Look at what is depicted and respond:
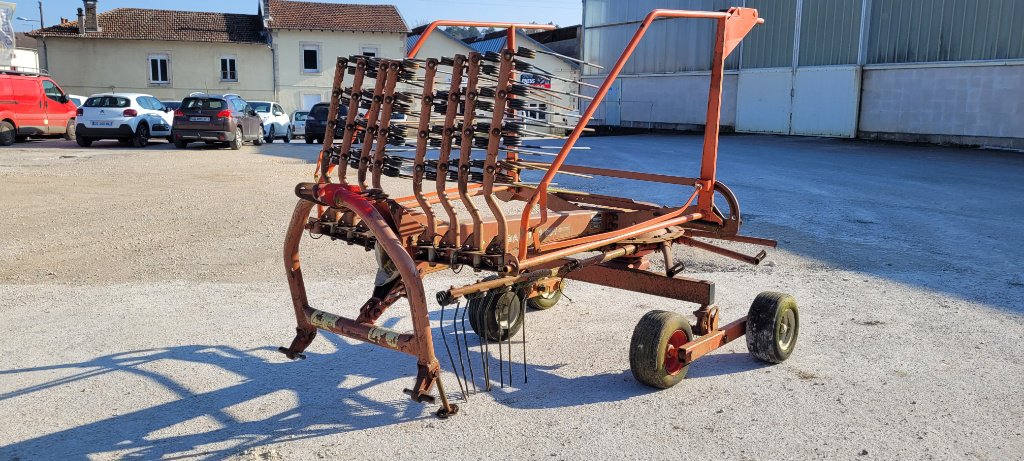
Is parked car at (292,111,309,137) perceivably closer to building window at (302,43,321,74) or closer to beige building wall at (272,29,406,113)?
beige building wall at (272,29,406,113)

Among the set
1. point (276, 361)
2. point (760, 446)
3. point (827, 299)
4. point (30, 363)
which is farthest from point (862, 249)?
point (30, 363)

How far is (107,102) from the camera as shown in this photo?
78.2 ft

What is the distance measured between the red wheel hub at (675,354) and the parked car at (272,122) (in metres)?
24.2

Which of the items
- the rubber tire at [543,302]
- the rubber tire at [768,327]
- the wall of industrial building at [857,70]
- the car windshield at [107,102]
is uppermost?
the wall of industrial building at [857,70]

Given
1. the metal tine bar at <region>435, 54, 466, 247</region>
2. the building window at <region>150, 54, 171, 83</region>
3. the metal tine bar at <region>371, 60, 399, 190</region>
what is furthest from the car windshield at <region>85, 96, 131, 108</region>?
the metal tine bar at <region>435, 54, 466, 247</region>

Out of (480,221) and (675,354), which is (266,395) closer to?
(480,221)

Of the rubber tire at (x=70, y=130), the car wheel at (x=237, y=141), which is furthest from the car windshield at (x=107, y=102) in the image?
the car wheel at (x=237, y=141)

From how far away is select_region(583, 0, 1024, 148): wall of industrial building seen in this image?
76.7 ft

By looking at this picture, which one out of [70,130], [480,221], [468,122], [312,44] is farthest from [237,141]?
[312,44]

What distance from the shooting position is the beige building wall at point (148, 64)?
1672 inches

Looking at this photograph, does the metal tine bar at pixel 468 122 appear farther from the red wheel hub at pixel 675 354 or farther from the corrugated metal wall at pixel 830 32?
the corrugated metal wall at pixel 830 32

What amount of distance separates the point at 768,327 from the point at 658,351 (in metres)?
0.91

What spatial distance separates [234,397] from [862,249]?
21.9 feet

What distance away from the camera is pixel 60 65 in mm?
42406
